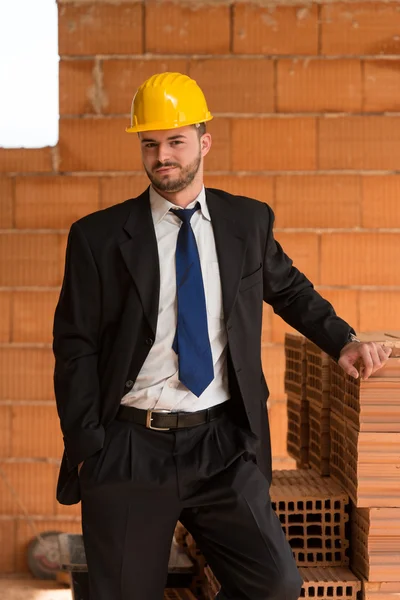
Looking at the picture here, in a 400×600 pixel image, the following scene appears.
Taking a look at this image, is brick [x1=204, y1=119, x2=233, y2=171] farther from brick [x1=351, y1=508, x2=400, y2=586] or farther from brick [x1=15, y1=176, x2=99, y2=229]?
brick [x1=351, y1=508, x2=400, y2=586]

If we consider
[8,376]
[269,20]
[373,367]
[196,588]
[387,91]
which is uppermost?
[269,20]

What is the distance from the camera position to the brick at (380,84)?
436cm

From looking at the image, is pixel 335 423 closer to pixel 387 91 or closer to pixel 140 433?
pixel 140 433

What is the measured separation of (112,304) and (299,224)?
7.18 feet

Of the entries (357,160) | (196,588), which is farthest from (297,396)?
(357,160)

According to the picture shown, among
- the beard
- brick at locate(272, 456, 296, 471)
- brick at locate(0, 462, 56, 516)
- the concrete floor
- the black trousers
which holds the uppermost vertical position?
the beard

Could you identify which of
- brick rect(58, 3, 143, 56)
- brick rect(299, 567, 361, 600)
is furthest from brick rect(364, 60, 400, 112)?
brick rect(299, 567, 361, 600)

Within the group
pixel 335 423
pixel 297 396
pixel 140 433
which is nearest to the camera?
pixel 140 433

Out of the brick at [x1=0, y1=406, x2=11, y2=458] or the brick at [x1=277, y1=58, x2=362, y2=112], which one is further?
the brick at [x1=0, y1=406, x2=11, y2=458]

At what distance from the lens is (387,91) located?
4.37 m

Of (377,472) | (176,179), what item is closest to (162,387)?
(176,179)

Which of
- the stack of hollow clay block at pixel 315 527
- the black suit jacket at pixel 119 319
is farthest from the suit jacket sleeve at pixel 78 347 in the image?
the stack of hollow clay block at pixel 315 527

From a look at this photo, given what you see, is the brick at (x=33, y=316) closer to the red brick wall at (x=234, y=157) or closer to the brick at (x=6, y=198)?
the red brick wall at (x=234, y=157)

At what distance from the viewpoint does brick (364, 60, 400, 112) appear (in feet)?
14.3
